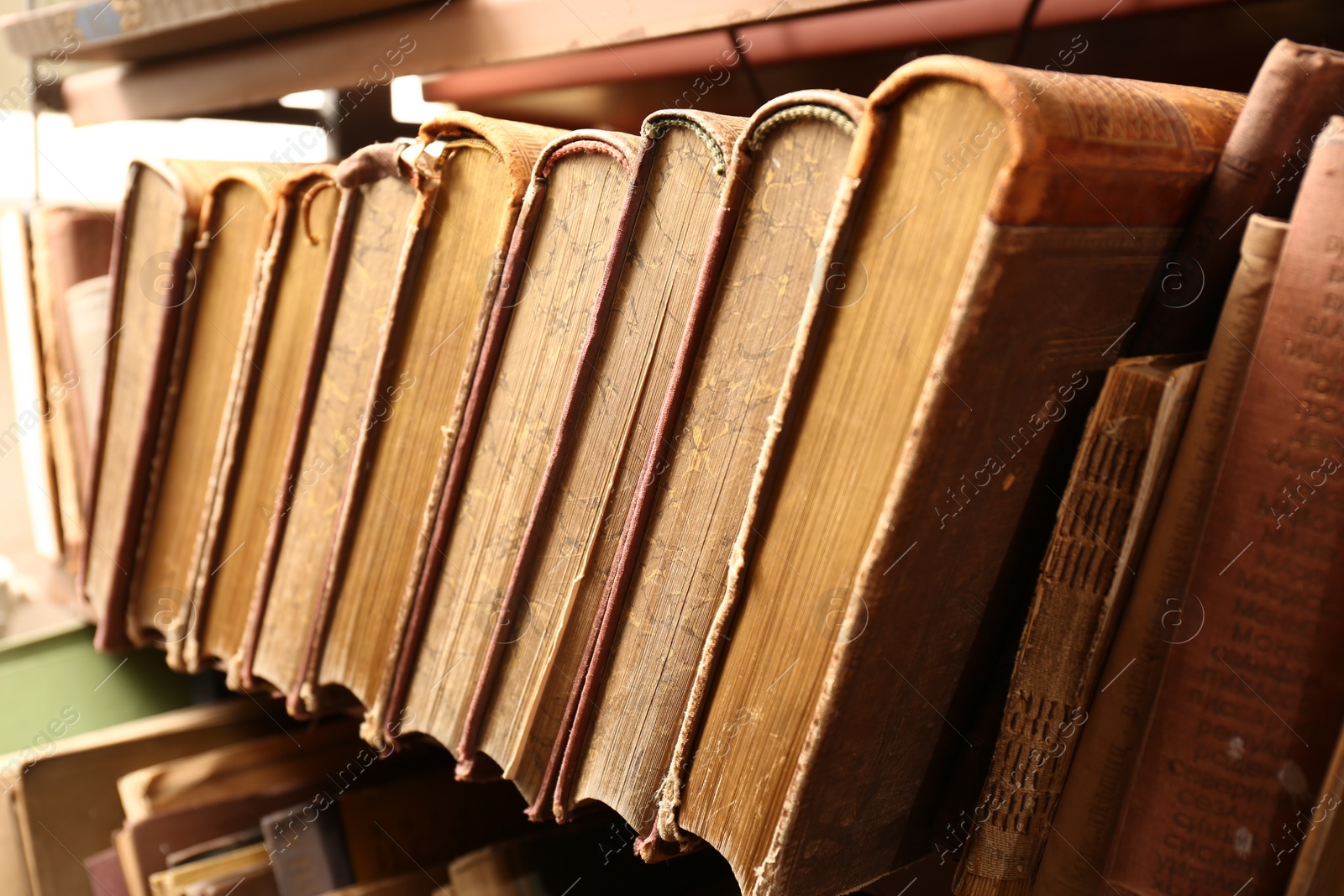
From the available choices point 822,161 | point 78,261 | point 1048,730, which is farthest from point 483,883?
point 78,261

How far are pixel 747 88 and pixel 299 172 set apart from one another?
444 millimetres

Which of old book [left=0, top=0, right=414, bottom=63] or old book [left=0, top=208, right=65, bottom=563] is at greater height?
old book [left=0, top=0, right=414, bottom=63]

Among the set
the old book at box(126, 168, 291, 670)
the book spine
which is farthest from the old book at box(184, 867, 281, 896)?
the book spine

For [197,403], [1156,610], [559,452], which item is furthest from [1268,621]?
[197,403]

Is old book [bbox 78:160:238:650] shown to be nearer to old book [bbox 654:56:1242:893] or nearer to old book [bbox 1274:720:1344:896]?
old book [bbox 654:56:1242:893]

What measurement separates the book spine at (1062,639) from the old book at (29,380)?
111 centimetres

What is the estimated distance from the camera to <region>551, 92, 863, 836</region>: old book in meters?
0.55

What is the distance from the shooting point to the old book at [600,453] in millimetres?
612

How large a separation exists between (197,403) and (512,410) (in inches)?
17.2

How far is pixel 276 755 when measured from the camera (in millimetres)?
1163

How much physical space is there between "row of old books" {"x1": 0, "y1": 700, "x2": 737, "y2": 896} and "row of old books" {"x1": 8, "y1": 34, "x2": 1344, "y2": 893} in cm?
28

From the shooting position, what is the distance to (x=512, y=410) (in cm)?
71

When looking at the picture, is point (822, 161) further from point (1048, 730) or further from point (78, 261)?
point (78, 261)

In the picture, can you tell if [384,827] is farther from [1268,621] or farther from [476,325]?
[1268,621]
